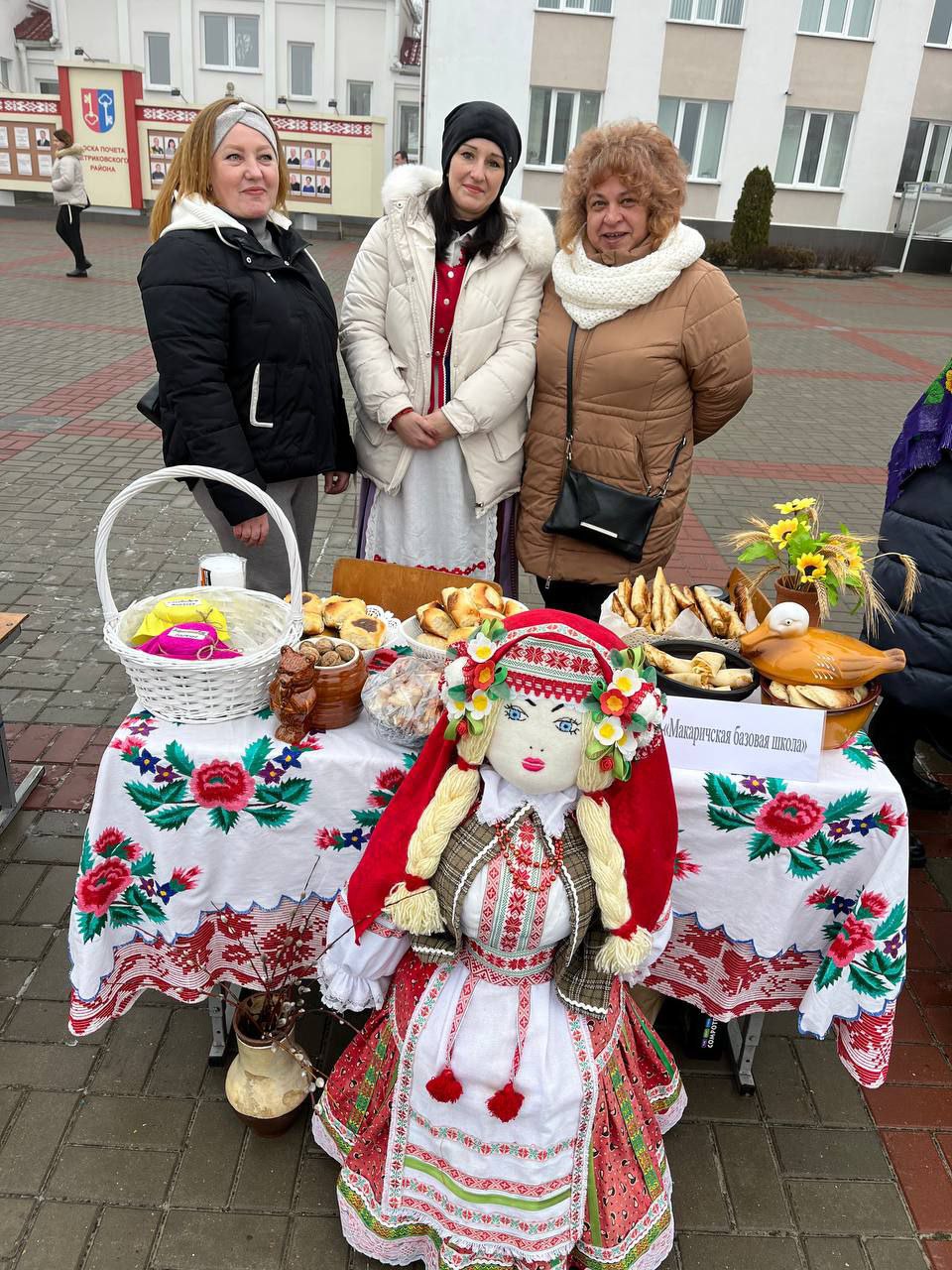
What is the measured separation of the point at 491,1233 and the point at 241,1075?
717 millimetres

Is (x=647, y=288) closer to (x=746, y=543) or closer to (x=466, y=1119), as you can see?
(x=746, y=543)

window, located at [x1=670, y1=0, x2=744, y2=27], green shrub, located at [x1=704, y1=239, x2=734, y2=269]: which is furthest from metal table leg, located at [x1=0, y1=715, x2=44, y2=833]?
window, located at [x1=670, y1=0, x2=744, y2=27]

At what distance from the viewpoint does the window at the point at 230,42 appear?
24672 mm

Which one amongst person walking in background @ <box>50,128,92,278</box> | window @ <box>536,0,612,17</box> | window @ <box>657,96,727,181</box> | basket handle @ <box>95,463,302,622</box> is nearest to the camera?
basket handle @ <box>95,463,302,622</box>

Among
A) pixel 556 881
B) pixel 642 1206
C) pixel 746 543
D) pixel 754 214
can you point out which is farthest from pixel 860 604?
pixel 754 214

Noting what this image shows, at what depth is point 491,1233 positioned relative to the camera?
1906 millimetres

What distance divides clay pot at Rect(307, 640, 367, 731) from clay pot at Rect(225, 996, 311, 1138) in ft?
2.45

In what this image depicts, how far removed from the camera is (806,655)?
2045mm

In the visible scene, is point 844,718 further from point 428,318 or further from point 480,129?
point 480,129

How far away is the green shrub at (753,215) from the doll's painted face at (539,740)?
20515mm

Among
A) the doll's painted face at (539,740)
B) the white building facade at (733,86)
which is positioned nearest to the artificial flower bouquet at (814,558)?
the doll's painted face at (539,740)

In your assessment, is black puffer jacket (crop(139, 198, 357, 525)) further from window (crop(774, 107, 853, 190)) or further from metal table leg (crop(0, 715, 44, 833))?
window (crop(774, 107, 853, 190))

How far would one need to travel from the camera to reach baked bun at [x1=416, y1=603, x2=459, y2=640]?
7.37ft

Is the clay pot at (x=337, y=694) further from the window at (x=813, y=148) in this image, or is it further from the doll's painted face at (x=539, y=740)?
the window at (x=813, y=148)
